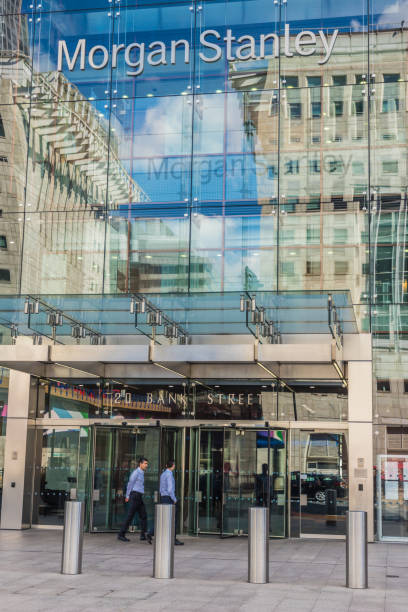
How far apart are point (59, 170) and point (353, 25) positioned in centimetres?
768

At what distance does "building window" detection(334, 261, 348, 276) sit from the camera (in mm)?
17812

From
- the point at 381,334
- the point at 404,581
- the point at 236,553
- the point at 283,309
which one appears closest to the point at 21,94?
the point at 283,309

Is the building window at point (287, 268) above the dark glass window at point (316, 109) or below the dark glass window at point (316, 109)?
below

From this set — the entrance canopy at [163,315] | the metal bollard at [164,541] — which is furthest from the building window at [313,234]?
the metal bollard at [164,541]

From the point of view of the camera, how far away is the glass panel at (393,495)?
54.0ft

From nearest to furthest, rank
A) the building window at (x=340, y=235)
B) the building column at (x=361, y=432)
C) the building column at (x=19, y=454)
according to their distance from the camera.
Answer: the building column at (x=361, y=432) < the building column at (x=19, y=454) < the building window at (x=340, y=235)

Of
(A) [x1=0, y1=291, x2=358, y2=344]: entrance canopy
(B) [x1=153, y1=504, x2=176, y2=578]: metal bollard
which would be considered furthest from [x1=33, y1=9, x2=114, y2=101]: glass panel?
(B) [x1=153, y1=504, x2=176, y2=578]: metal bollard

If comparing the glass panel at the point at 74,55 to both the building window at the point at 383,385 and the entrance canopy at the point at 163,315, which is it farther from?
the building window at the point at 383,385

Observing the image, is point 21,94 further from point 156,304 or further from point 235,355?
point 235,355

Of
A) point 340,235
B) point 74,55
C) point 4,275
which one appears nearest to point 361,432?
point 340,235

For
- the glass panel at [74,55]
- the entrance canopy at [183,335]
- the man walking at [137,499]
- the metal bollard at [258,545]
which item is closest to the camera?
the metal bollard at [258,545]

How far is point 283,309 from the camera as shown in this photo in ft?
52.0

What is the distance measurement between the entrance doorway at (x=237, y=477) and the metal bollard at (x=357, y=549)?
6420mm

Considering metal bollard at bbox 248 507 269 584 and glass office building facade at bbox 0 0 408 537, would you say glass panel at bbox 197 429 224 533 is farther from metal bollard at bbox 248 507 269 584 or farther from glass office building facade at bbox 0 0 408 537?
metal bollard at bbox 248 507 269 584
